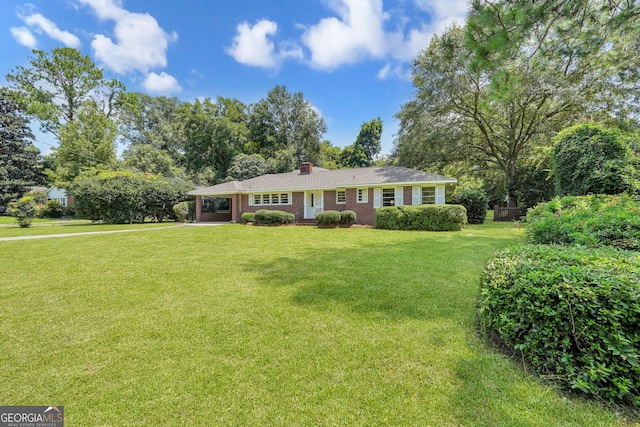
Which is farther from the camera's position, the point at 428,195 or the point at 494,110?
the point at 428,195

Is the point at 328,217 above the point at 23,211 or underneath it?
underneath

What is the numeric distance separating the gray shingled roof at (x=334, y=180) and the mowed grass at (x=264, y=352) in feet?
38.2

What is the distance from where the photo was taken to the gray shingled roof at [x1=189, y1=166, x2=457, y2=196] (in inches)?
673

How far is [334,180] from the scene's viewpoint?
1997cm

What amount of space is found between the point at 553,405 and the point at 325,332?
2.16m

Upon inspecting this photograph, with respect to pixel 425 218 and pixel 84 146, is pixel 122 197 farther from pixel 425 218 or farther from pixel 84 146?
pixel 425 218

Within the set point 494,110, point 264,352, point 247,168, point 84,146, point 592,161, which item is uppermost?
point 84,146

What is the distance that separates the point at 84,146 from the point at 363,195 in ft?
96.7

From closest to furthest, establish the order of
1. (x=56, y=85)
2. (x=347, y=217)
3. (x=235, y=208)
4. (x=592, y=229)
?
1. (x=592, y=229)
2. (x=347, y=217)
3. (x=235, y=208)
4. (x=56, y=85)

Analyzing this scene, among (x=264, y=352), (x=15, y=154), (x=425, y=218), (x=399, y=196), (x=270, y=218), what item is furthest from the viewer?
(x=15, y=154)

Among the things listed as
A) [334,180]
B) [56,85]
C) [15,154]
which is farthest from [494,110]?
[15,154]

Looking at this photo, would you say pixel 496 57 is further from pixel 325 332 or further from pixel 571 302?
pixel 325 332

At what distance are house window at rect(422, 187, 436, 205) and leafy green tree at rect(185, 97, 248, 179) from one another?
88.3 ft

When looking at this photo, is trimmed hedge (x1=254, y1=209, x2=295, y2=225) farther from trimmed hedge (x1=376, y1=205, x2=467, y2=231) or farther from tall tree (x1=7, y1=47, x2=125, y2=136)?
Answer: tall tree (x1=7, y1=47, x2=125, y2=136)
